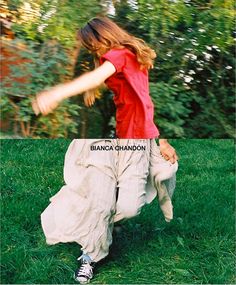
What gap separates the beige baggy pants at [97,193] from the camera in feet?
11.3

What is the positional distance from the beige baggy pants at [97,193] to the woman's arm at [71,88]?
0.83 feet

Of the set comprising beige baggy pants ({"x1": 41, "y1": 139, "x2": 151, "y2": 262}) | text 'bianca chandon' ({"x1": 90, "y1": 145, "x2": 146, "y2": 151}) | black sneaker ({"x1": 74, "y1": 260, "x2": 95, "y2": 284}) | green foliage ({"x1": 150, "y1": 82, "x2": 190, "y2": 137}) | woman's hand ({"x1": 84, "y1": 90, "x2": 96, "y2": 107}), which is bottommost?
black sneaker ({"x1": 74, "y1": 260, "x2": 95, "y2": 284})

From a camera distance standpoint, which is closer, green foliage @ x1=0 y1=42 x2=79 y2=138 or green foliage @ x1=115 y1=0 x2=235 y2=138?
green foliage @ x1=0 y1=42 x2=79 y2=138

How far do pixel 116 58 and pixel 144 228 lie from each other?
3.29ft

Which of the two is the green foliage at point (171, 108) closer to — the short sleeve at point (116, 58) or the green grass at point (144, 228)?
the green grass at point (144, 228)

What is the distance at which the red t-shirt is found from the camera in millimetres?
3396

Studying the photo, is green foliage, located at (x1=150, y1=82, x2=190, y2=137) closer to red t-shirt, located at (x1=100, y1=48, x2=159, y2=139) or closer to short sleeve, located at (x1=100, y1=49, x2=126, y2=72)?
red t-shirt, located at (x1=100, y1=48, x2=159, y2=139)

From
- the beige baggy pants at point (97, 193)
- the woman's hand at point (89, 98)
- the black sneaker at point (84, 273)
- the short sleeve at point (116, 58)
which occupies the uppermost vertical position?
the short sleeve at point (116, 58)

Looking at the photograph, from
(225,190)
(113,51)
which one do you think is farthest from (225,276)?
(113,51)

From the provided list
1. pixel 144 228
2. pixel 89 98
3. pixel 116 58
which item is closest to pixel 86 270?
pixel 144 228

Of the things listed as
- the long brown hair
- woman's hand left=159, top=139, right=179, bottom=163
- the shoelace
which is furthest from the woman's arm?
the shoelace

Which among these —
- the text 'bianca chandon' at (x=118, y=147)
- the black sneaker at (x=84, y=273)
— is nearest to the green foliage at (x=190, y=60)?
the text 'bianca chandon' at (x=118, y=147)

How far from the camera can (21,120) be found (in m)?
3.52

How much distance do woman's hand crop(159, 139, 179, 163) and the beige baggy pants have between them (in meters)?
0.12
